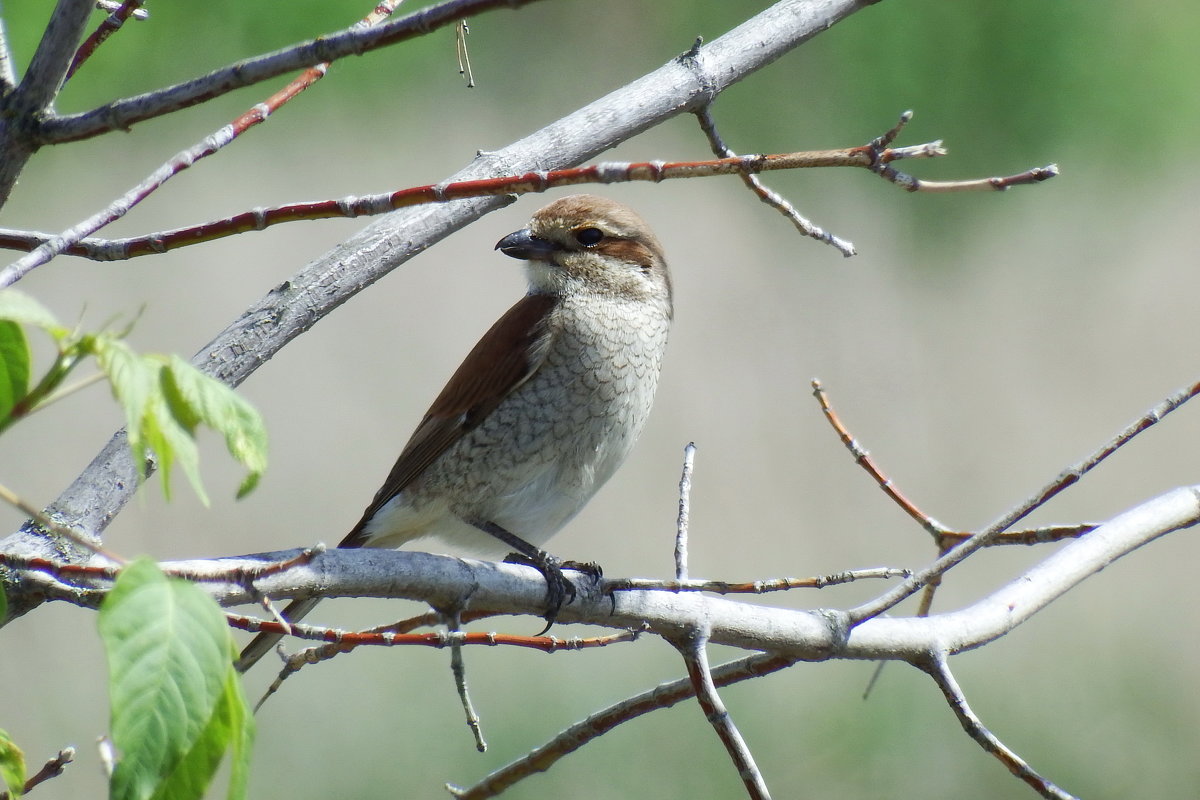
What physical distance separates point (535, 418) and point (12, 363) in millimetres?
1588

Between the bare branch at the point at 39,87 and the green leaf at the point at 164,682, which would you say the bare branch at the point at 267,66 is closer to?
the bare branch at the point at 39,87

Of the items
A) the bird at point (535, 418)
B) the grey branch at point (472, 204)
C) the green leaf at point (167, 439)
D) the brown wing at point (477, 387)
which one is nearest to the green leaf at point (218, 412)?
the green leaf at point (167, 439)

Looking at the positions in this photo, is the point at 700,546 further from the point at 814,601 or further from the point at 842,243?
the point at 842,243

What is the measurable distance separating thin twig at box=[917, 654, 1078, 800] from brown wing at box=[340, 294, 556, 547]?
1.10 metres

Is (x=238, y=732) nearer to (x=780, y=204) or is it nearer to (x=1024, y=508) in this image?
(x=1024, y=508)

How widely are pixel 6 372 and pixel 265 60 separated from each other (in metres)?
0.30

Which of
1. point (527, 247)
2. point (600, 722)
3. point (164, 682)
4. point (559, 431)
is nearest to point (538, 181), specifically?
point (164, 682)

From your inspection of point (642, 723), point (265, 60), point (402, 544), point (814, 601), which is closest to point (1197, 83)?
point (814, 601)

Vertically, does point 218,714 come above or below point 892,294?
below

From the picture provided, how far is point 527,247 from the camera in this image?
8.31 ft

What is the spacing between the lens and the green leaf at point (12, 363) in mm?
743

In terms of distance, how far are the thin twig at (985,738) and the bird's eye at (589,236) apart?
52.5 inches

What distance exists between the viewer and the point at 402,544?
2.53 metres

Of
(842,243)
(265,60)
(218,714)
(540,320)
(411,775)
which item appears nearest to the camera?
(218,714)
